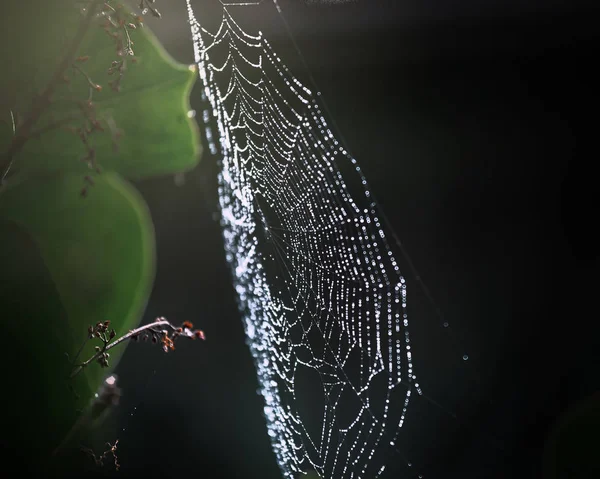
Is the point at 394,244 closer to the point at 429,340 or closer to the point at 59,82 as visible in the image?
the point at 429,340

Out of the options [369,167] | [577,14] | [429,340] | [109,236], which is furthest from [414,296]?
[109,236]

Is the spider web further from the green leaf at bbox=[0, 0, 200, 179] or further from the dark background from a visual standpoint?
the green leaf at bbox=[0, 0, 200, 179]

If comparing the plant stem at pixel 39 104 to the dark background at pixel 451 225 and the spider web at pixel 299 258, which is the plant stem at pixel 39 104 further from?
the spider web at pixel 299 258

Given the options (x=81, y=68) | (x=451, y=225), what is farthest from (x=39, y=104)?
(x=451, y=225)

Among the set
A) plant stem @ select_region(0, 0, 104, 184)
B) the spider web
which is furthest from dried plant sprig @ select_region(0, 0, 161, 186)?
the spider web

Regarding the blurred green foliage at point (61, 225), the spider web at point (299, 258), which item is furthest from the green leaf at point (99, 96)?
the spider web at point (299, 258)

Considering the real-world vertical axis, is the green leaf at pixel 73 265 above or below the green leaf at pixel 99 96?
below
